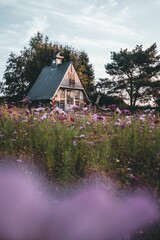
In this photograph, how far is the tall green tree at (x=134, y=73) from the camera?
1430 inches

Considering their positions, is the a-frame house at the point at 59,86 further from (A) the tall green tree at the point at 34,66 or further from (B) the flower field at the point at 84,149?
(B) the flower field at the point at 84,149

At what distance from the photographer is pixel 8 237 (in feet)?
1.15

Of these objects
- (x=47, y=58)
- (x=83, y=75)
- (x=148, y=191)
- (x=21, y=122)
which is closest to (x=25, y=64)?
(x=47, y=58)

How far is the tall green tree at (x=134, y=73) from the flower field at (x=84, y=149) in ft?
104

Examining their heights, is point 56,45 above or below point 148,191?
above

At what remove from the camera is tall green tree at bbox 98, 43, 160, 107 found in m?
36.3

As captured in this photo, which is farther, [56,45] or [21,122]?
[56,45]

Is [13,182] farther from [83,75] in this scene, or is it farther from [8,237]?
[83,75]

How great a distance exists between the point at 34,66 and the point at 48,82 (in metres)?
6.11

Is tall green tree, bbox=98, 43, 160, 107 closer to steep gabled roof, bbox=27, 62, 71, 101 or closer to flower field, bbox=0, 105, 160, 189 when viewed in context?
steep gabled roof, bbox=27, 62, 71, 101

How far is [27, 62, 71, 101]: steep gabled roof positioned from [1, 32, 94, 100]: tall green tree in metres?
3.88

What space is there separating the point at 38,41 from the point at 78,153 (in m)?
39.2

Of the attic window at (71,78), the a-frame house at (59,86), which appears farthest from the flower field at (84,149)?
the attic window at (71,78)

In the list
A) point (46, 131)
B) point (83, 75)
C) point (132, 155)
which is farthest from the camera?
point (83, 75)
